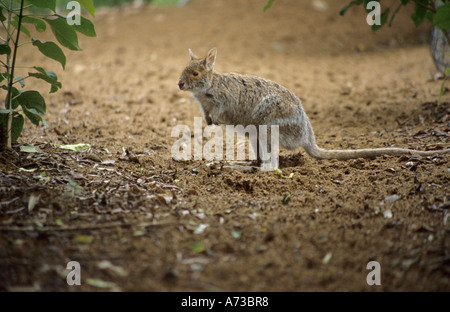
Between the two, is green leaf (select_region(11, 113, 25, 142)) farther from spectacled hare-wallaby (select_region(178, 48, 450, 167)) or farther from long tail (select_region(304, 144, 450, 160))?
long tail (select_region(304, 144, 450, 160))

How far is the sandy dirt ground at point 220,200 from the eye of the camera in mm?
2746

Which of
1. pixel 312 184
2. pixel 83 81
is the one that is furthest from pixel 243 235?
pixel 83 81

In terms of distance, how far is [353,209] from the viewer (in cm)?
352

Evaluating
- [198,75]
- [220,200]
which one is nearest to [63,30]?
[198,75]

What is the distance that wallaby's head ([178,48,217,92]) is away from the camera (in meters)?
4.91

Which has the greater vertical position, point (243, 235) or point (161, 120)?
point (161, 120)

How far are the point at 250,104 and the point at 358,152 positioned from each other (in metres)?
1.37

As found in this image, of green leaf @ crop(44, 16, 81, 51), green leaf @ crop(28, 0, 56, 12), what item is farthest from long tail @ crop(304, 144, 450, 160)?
green leaf @ crop(28, 0, 56, 12)

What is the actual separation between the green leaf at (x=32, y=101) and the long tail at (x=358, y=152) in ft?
9.68

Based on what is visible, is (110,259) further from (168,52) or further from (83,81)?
(168,52)

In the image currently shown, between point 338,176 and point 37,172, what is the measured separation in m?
3.01

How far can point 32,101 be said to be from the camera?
12.9 ft

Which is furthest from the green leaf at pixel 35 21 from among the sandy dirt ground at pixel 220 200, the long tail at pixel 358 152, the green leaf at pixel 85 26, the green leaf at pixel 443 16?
the green leaf at pixel 443 16

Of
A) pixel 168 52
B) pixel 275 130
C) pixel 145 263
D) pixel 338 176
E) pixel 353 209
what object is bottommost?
pixel 145 263
